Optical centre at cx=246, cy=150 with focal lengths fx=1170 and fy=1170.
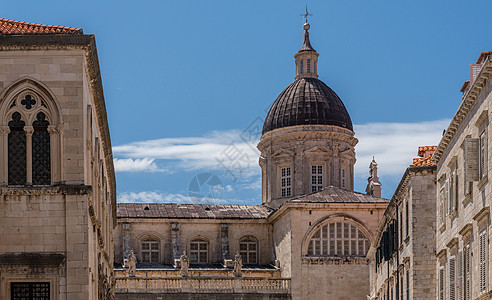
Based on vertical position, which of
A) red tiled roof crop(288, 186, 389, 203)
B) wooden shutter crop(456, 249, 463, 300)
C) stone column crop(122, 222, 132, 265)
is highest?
red tiled roof crop(288, 186, 389, 203)

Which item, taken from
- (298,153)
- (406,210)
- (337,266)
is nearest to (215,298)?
(337,266)

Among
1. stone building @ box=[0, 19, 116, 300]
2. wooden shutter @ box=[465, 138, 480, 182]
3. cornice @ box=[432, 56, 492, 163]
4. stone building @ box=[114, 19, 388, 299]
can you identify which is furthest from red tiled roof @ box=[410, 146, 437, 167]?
stone building @ box=[114, 19, 388, 299]

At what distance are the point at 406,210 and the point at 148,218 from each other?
40.9m

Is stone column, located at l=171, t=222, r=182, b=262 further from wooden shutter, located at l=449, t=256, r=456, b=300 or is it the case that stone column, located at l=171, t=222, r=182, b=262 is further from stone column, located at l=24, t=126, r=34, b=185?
stone column, located at l=24, t=126, r=34, b=185

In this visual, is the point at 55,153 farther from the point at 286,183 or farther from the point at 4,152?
the point at 286,183

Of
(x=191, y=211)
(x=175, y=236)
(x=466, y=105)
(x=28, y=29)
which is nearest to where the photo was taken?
(x=466, y=105)

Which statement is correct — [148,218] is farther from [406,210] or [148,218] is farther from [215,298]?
[406,210]

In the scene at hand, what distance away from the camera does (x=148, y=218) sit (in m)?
81.4

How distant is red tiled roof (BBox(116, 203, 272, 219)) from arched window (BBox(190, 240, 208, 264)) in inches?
72.2

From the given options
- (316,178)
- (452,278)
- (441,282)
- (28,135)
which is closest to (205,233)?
(316,178)

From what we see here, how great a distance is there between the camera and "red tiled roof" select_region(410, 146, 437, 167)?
41.1 m

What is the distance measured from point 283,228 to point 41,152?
1856 inches

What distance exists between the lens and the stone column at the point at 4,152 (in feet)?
102

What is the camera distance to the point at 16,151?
31.4 metres
